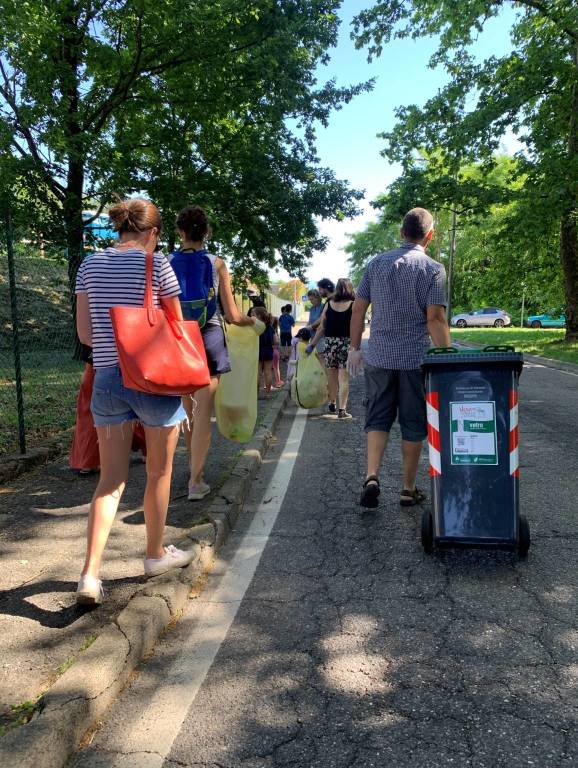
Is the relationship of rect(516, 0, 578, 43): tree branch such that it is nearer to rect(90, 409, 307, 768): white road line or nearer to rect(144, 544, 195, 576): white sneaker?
rect(90, 409, 307, 768): white road line

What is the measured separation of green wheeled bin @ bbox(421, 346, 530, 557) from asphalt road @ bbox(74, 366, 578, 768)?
238 millimetres

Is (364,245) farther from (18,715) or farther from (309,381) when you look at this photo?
(18,715)

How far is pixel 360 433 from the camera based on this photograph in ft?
24.0

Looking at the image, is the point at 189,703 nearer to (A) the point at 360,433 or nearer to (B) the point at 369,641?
(B) the point at 369,641

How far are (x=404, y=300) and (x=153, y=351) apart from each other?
80.9 inches

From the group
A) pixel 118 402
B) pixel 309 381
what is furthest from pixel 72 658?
pixel 309 381

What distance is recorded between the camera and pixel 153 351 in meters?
2.77

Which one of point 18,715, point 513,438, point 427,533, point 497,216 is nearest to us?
point 18,715

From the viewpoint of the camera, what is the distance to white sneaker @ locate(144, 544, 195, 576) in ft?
10.4

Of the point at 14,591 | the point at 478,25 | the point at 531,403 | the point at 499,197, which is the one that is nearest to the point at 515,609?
the point at 14,591


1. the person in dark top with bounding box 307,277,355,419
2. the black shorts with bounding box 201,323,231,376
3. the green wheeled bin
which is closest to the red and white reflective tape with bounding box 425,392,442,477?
the green wheeled bin

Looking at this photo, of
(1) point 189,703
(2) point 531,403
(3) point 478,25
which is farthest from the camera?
(3) point 478,25

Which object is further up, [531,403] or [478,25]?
[478,25]

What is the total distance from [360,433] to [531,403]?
3.92 metres
